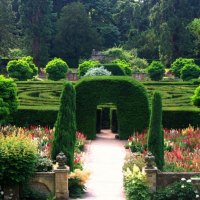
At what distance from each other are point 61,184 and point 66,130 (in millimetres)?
2318

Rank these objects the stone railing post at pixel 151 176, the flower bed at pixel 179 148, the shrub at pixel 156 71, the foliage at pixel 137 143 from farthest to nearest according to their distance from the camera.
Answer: the shrub at pixel 156 71 < the foliage at pixel 137 143 < the flower bed at pixel 179 148 < the stone railing post at pixel 151 176

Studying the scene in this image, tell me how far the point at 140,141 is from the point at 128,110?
3.05 m

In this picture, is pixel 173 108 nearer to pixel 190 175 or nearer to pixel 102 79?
pixel 102 79

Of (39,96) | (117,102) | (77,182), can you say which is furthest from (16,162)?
(39,96)

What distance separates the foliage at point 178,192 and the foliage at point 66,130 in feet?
10.8

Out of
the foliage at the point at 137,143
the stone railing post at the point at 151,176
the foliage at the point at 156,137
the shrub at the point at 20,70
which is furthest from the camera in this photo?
the shrub at the point at 20,70

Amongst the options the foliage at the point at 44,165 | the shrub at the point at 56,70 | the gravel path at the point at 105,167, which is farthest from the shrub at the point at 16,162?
the shrub at the point at 56,70

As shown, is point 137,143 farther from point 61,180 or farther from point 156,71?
point 156,71

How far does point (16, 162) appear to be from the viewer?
12547mm

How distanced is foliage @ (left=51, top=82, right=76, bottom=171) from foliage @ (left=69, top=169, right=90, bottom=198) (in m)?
0.92

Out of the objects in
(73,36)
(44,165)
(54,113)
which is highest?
(73,36)

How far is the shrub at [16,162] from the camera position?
12.4 meters

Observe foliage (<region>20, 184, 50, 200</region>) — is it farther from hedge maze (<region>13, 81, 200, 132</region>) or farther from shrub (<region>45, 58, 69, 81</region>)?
shrub (<region>45, 58, 69, 81</region>)

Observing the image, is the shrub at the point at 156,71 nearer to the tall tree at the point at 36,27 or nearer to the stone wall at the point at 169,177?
the tall tree at the point at 36,27
